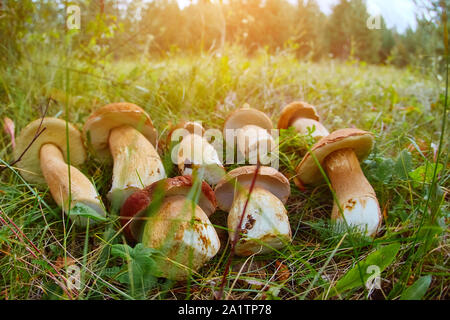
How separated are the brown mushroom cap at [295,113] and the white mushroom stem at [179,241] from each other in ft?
4.61

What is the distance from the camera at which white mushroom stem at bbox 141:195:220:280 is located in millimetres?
1215

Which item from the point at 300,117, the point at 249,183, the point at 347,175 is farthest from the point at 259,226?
the point at 300,117

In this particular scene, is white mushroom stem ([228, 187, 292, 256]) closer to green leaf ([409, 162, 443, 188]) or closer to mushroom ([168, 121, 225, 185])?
mushroom ([168, 121, 225, 185])

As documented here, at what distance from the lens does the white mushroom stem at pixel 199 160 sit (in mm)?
1741

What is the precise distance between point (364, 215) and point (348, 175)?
283mm

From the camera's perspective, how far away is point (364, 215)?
1.46 m

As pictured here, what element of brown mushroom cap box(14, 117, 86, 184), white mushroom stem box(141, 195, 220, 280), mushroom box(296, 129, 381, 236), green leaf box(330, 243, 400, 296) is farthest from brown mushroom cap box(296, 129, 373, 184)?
brown mushroom cap box(14, 117, 86, 184)

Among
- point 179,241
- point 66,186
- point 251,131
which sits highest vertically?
point 251,131

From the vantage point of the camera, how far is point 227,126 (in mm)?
2297

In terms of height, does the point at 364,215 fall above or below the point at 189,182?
below

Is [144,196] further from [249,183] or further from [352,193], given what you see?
[352,193]

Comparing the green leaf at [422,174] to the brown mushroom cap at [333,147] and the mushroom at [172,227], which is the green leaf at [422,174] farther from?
the mushroom at [172,227]

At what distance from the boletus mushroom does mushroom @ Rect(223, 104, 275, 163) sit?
24cm
